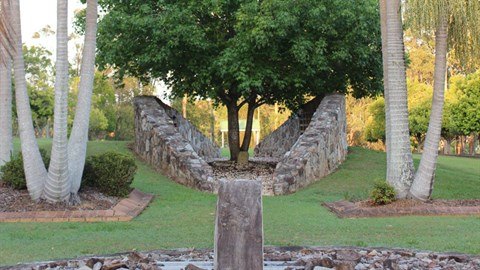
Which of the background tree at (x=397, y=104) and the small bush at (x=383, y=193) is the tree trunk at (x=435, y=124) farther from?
the small bush at (x=383, y=193)

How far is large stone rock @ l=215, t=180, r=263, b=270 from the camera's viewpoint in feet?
16.3

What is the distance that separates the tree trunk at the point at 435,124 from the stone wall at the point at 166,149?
199 inches

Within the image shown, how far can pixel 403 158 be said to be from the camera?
11.5 meters

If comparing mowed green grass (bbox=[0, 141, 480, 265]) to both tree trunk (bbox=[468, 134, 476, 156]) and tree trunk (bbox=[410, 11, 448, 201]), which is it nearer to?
tree trunk (bbox=[410, 11, 448, 201])

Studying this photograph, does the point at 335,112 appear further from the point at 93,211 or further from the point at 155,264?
the point at 155,264

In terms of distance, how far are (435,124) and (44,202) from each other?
6602 millimetres

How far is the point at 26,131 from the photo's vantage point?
420 inches

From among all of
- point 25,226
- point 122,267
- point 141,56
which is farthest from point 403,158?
point 141,56

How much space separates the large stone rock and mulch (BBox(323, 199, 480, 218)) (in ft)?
19.9

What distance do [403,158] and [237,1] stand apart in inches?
310

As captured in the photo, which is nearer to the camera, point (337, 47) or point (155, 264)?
point (155, 264)

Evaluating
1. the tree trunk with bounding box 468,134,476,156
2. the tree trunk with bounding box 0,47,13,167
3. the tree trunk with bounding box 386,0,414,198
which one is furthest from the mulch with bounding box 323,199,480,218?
the tree trunk with bounding box 468,134,476,156

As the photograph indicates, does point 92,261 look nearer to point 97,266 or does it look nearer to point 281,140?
point 97,266

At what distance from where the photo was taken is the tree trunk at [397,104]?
11219mm
